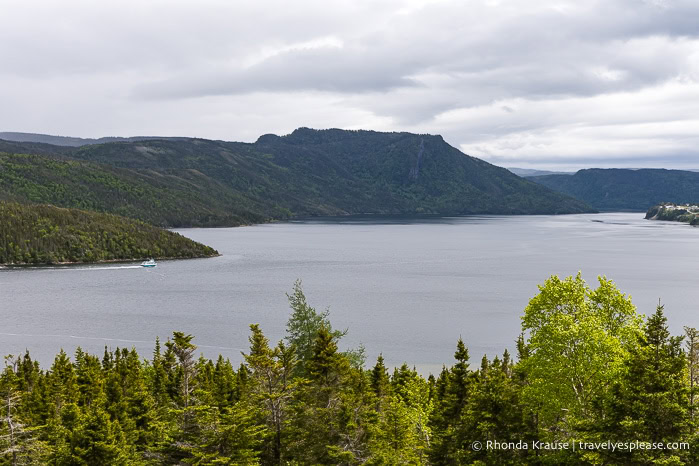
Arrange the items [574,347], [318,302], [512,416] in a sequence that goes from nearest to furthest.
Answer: [574,347], [512,416], [318,302]

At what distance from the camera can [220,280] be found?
16838 cm

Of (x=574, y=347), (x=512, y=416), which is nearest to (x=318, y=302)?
(x=512, y=416)

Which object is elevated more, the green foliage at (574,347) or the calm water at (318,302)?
the green foliage at (574,347)

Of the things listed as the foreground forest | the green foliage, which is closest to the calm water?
the foreground forest

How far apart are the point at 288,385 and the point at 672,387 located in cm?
1635

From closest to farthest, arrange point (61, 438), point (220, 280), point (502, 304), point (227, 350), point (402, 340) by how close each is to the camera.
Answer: point (61, 438) → point (227, 350) → point (402, 340) → point (502, 304) → point (220, 280)

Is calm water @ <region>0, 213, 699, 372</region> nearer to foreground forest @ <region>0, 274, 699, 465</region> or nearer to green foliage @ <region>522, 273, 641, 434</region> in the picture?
foreground forest @ <region>0, 274, 699, 465</region>

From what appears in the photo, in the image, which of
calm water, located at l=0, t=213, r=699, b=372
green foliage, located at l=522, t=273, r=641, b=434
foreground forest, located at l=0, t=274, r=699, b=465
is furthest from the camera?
calm water, located at l=0, t=213, r=699, b=372

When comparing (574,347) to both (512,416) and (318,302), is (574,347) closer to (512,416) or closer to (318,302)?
(512,416)

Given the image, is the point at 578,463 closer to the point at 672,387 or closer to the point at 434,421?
the point at 672,387

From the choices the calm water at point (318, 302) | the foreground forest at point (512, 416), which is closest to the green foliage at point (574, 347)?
the foreground forest at point (512, 416)

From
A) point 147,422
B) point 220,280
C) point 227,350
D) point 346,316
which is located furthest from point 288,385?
point 220,280

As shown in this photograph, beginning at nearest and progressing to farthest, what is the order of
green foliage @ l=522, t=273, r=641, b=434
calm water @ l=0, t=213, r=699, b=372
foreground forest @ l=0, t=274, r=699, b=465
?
foreground forest @ l=0, t=274, r=699, b=465
green foliage @ l=522, t=273, r=641, b=434
calm water @ l=0, t=213, r=699, b=372

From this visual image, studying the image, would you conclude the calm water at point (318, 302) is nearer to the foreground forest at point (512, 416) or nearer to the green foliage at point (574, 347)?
the foreground forest at point (512, 416)
